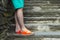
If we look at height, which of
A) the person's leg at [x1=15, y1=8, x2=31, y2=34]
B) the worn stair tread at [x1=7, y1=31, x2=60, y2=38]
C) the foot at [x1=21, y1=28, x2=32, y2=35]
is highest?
the person's leg at [x1=15, y1=8, x2=31, y2=34]

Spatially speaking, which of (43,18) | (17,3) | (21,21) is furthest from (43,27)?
(17,3)

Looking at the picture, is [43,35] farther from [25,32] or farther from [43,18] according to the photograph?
[43,18]

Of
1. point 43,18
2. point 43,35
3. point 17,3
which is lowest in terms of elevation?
point 43,35

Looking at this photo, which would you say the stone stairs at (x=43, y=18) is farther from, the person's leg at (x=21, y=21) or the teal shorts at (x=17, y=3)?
the teal shorts at (x=17, y=3)

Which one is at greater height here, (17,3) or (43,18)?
(17,3)

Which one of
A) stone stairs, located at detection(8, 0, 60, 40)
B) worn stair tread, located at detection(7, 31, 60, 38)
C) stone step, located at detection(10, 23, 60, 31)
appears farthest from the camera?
stone step, located at detection(10, 23, 60, 31)

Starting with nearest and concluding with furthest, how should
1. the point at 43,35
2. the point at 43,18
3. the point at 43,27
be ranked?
1. the point at 43,35
2. the point at 43,27
3. the point at 43,18

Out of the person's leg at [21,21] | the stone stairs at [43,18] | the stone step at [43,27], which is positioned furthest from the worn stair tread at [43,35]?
the stone step at [43,27]

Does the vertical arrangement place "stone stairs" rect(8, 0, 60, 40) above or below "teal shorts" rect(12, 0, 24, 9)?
below

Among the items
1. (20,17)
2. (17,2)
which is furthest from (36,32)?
(17,2)

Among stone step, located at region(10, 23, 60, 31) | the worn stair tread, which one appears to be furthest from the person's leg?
stone step, located at region(10, 23, 60, 31)

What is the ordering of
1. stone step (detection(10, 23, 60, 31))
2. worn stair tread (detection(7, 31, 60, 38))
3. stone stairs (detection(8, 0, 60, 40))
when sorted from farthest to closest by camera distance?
stone step (detection(10, 23, 60, 31)), stone stairs (detection(8, 0, 60, 40)), worn stair tread (detection(7, 31, 60, 38))

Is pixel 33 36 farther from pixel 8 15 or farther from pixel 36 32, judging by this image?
pixel 8 15

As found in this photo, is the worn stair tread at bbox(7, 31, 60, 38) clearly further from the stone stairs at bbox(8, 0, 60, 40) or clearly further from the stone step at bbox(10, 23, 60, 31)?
the stone step at bbox(10, 23, 60, 31)
